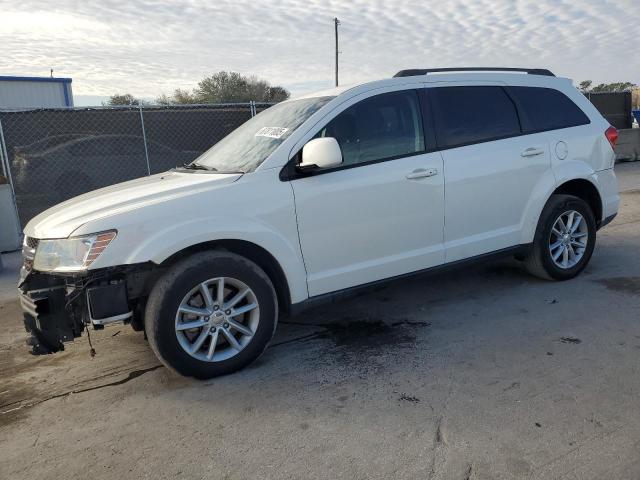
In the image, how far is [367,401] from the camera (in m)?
3.21

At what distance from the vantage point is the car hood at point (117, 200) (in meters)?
3.40

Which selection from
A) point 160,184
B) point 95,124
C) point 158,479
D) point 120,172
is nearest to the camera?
point 158,479

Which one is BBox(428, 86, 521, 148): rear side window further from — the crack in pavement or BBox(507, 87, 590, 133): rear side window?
the crack in pavement

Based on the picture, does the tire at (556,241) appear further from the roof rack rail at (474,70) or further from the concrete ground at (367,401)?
the roof rack rail at (474,70)

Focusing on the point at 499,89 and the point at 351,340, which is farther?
the point at 499,89

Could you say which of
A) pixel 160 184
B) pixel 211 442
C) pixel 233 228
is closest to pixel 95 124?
pixel 160 184

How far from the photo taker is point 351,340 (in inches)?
163

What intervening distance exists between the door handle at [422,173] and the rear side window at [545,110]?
1.19 meters

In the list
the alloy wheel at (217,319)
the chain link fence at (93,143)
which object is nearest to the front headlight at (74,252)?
the alloy wheel at (217,319)

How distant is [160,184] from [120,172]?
24.0 feet

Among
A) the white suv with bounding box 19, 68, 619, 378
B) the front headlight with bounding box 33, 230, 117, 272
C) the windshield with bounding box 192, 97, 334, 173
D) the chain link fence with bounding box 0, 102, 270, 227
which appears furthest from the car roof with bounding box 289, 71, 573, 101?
the chain link fence with bounding box 0, 102, 270, 227

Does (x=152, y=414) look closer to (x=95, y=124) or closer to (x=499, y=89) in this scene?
(x=499, y=89)

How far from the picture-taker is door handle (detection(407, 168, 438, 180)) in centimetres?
415

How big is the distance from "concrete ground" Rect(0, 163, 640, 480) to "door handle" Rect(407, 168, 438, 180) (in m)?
1.19
